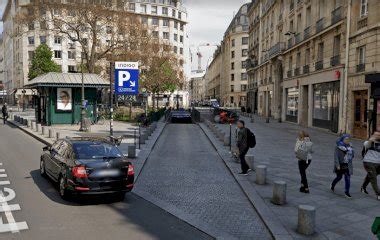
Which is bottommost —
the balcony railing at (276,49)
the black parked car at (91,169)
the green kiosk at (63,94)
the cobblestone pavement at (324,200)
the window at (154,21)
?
the cobblestone pavement at (324,200)

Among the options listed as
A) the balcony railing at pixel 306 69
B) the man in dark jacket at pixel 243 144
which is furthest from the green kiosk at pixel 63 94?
the man in dark jacket at pixel 243 144

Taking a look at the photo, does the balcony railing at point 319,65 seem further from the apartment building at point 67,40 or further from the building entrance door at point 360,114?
the apartment building at point 67,40

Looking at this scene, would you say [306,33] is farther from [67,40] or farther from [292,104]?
[67,40]

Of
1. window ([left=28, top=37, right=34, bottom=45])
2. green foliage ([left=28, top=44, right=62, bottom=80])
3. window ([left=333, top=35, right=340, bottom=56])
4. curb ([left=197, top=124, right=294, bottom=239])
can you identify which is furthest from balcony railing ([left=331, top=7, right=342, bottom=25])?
window ([left=28, top=37, right=34, bottom=45])

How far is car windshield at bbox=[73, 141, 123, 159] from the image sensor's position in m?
8.73

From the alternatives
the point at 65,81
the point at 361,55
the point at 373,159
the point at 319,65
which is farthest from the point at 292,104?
the point at 373,159

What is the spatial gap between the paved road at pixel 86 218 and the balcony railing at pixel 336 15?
21678 millimetres

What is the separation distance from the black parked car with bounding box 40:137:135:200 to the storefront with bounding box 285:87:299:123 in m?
28.2

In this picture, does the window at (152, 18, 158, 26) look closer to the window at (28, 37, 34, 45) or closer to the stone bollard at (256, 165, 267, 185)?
the window at (28, 37, 34, 45)

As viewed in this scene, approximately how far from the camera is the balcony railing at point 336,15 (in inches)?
989

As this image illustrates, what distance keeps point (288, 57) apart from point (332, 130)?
43.1 feet

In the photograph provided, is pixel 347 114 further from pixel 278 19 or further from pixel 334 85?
pixel 278 19

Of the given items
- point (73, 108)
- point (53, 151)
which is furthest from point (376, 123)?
point (73, 108)

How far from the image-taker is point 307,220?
662 cm
